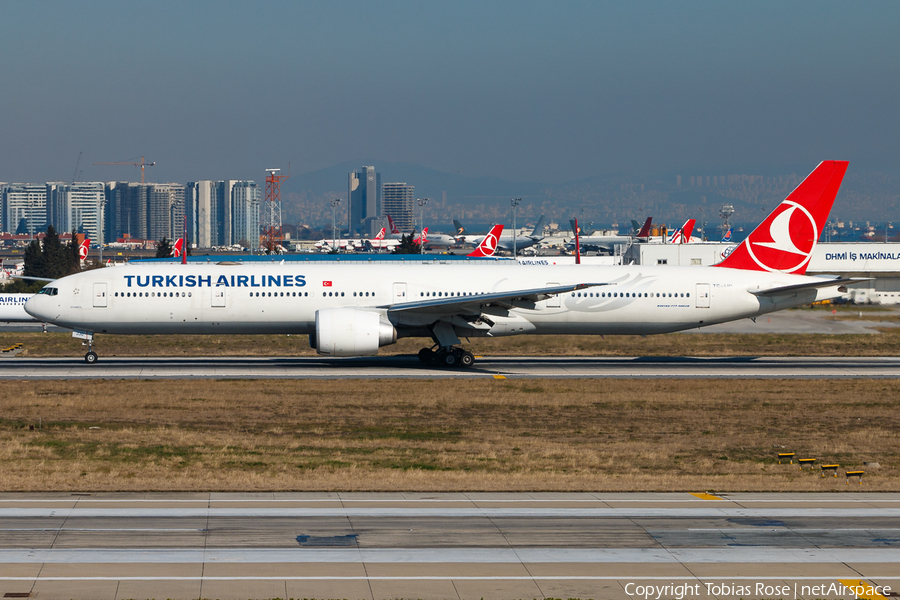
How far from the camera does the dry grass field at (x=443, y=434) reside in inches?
858

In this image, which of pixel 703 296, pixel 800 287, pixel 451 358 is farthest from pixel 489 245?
pixel 800 287

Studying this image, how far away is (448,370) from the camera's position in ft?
135

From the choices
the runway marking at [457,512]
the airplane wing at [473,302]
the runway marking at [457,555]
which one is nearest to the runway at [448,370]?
the airplane wing at [473,302]

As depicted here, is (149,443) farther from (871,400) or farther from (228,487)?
(871,400)

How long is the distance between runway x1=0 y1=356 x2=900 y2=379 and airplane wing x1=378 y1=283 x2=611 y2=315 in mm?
2832

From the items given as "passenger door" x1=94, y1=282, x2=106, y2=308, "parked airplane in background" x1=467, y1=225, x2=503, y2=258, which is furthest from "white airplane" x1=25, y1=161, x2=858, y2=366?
"parked airplane in background" x1=467, y1=225, x2=503, y2=258

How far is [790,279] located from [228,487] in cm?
3285

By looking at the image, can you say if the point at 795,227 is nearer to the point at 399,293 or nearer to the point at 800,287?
the point at 800,287

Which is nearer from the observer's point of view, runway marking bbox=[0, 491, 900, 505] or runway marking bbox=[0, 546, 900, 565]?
runway marking bbox=[0, 546, 900, 565]

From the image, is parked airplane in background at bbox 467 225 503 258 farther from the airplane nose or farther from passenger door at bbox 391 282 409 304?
the airplane nose

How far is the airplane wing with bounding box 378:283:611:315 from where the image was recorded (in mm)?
39219

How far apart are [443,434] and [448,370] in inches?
518

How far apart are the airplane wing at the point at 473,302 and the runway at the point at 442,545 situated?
64.3ft

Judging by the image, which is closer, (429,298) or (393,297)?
(393,297)
